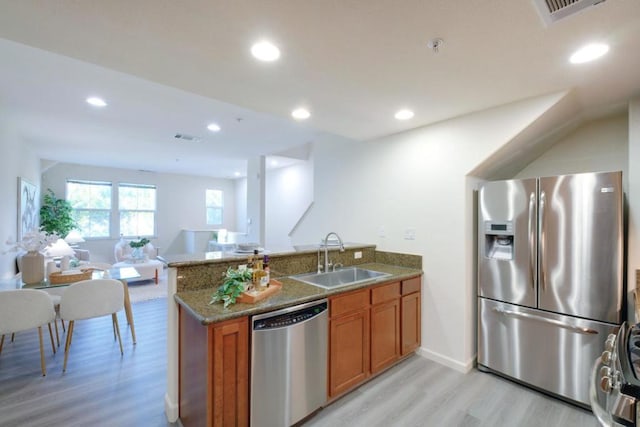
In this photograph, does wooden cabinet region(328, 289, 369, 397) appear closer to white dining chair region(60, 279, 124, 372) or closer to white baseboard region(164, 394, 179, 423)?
white baseboard region(164, 394, 179, 423)

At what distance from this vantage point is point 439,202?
2.85 m

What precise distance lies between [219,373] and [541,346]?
2500 mm

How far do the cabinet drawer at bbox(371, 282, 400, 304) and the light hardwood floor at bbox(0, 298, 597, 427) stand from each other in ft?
2.34

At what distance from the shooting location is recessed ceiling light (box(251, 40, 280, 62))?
1587 millimetres

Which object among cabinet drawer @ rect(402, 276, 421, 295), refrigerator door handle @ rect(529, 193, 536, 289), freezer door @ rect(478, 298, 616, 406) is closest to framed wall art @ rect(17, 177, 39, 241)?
cabinet drawer @ rect(402, 276, 421, 295)

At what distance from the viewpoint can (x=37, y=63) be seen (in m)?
2.27

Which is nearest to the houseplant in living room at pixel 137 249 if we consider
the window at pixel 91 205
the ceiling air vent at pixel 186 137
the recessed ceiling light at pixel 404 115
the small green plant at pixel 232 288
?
the window at pixel 91 205

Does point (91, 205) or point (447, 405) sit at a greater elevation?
point (91, 205)

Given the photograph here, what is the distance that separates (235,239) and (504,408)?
6871 mm

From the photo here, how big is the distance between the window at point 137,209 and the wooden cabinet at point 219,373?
24.5ft

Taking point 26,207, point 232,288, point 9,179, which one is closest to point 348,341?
point 232,288

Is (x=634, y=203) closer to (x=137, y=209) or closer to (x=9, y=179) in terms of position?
(x=9, y=179)

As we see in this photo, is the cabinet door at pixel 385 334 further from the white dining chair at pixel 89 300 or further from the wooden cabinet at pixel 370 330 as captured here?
the white dining chair at pixel 89 300

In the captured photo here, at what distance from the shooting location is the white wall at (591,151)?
8.50ft
